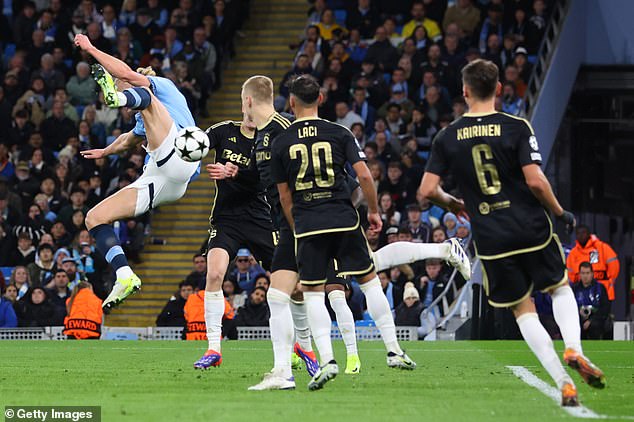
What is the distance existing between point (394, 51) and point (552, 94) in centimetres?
288

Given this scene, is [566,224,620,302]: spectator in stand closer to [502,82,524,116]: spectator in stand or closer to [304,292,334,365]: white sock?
[502,82,524,116]: spectator in stand

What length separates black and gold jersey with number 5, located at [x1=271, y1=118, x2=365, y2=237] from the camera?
28.3 ft

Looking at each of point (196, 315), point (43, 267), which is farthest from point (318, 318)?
point (43, 267)

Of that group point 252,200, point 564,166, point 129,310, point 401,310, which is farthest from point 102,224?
point 564,166

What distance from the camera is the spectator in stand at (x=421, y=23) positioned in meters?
23.0

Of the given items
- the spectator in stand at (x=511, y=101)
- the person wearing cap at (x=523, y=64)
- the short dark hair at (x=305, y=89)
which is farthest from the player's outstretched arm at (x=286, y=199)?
the person wearing cap at (x=523, y=64)

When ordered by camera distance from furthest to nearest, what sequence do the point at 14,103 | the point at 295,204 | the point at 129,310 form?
the point at 14,103, the point at 129,310, the point at 295,204

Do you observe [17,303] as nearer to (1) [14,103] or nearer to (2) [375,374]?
(1) [14,103]

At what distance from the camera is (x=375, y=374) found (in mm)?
10148

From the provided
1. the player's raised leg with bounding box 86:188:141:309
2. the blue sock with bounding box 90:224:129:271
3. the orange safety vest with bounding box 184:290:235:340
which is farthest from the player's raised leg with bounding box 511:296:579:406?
the orange safety vest with bounding box 184:290:235:340

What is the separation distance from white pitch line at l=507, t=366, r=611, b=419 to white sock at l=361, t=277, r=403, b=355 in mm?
1046

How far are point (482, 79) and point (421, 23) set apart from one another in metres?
15.7

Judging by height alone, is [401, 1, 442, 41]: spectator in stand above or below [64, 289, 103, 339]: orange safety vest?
above

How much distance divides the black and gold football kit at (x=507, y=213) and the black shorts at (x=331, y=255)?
126 centimetres
